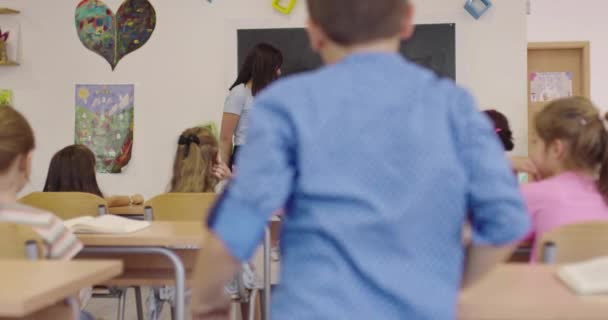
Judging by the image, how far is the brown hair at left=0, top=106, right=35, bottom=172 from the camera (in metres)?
1.86

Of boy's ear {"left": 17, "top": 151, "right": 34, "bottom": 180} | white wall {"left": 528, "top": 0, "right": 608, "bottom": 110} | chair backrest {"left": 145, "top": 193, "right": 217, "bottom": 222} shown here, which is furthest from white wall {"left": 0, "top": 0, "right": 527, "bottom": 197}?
boy's ear {"left": 17, "top": 151, "right": 34, "bottom": 180}

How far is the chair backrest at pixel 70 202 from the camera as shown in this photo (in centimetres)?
310

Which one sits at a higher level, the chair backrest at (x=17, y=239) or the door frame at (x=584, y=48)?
the door frame at (x=584, y=48)

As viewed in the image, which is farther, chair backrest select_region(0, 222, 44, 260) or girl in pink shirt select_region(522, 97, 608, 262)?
girl in pink shirt select_region(522, 97, 608, 262)

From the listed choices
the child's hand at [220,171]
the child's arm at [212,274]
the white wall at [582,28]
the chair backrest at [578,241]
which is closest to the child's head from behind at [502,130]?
the child's hand at [220,171]

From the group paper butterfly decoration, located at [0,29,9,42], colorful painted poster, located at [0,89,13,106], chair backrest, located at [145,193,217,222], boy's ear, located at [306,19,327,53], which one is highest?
paper butterfly decoration, located at [0,29,9,42]

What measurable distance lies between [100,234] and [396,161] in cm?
149

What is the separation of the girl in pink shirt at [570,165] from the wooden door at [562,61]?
16.6 feet

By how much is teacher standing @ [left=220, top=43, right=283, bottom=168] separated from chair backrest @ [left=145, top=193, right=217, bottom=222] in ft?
3.20

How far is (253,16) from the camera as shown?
17.8ft

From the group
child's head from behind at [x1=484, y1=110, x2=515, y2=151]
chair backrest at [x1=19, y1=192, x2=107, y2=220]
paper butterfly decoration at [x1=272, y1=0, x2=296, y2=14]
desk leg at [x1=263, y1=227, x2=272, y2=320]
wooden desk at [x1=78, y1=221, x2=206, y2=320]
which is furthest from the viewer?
paper butterfly decoration at [x1=272, y1=0, x2=296, y2=14]

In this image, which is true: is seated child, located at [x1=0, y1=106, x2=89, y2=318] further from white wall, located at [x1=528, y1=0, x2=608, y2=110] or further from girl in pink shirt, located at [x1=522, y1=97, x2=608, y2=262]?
white wall, located at [x1=528, y1=0, x2=608, y2=110]

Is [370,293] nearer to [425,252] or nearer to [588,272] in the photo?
[425,252]

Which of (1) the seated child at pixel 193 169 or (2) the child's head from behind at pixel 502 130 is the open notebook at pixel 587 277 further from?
(2) the child's head from behind at pixel 502 130
